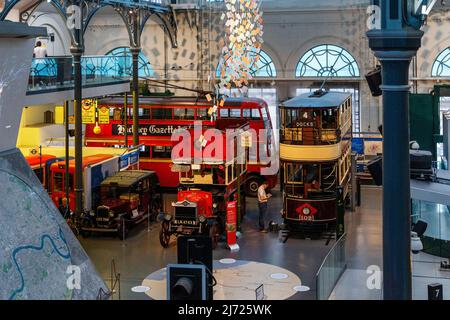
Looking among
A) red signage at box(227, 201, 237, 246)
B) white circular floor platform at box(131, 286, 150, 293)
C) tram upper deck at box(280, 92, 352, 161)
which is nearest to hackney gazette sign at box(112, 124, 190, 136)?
tram upper deck at box(280, 92, 352, 161)

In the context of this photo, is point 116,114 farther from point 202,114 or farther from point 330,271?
point 330,271

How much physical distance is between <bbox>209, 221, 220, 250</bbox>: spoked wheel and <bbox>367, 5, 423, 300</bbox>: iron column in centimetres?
935

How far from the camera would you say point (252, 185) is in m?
21.0

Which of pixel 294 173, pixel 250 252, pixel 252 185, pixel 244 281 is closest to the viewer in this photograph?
pixel 244 281

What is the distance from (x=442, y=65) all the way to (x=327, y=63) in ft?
12.7

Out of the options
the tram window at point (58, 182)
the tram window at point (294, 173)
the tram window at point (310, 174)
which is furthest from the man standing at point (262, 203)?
the tram window at point (58, 182)

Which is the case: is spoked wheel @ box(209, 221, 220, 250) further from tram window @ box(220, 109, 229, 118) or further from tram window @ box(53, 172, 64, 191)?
tram window @ box(220, 109, 229, 118)

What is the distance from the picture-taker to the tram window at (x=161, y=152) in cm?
2153

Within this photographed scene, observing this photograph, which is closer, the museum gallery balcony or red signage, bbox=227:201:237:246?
red signage, bbox=227:201:237:246

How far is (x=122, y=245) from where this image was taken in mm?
15477

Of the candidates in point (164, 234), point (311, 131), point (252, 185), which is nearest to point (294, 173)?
point (311, 131)

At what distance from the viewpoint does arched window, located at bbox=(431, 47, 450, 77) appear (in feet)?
78.5

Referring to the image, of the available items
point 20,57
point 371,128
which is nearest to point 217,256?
point 20,57

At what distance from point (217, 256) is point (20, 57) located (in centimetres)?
699
